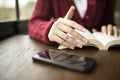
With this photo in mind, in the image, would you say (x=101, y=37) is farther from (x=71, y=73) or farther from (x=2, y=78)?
(x=2, y=78)

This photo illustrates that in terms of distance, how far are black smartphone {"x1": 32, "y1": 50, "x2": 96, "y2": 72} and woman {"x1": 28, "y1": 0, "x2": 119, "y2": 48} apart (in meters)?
0.14

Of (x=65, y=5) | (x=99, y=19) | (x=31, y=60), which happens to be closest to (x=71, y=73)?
(x=31, y=60)

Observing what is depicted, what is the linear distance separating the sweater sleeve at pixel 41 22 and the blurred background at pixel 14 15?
0.67 ft

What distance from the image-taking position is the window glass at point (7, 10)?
1.24 meters

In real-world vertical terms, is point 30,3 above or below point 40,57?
above

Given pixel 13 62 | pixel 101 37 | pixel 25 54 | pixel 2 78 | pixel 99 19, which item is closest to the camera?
pixel 2 78

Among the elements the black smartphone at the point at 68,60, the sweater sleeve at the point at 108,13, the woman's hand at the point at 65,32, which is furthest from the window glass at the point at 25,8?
the black smartphone at the point at 68,60

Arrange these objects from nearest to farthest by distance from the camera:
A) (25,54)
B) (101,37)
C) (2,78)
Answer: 1. (2,78)
2. (25,54)
3. (101,37)

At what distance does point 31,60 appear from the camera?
0.66 m

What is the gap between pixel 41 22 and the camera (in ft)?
3.25

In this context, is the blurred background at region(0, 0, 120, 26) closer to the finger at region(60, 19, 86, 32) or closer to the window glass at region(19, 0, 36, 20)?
the window glass at region(19, 0, 36, 20)

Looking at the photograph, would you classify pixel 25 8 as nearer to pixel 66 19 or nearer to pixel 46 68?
pixel 66 19

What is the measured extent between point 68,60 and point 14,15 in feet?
3.04

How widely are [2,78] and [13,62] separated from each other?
0.43 ft
